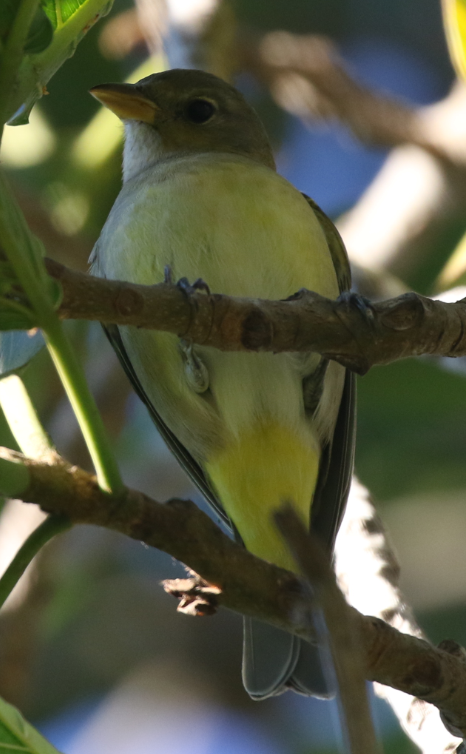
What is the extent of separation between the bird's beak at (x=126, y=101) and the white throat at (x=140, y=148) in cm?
5

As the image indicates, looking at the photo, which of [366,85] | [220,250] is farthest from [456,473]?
[220,250]

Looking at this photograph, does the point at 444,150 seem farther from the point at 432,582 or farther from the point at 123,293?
the point at 123,293

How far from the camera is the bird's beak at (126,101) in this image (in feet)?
13.4

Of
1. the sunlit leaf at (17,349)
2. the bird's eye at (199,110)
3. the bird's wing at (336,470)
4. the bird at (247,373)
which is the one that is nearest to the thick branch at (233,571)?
the sunlit leaf at (17,349)

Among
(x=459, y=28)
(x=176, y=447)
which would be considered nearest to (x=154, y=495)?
(x=176, y=447)

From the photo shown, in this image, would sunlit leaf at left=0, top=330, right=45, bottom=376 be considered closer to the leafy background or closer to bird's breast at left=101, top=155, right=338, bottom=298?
bird's breast at left=101, top=155, right=338, bottom=298

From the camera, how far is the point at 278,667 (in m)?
3.28

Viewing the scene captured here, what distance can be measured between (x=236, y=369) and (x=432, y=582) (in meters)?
3.18

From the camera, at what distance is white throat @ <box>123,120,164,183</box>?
4.21 m

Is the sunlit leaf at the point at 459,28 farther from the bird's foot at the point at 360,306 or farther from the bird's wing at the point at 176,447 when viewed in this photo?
the bird's wing at the point at 176,447

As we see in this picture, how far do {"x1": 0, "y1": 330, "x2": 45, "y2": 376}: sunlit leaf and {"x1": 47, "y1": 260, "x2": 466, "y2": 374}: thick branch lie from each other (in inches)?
7.9

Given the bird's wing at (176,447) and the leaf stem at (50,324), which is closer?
the leaf stem at (50,324)

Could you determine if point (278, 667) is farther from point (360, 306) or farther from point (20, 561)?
point (20, 561)

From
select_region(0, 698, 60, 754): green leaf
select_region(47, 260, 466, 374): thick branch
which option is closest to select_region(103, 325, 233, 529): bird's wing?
select_region(47, 260, 466, 374): thick branch
